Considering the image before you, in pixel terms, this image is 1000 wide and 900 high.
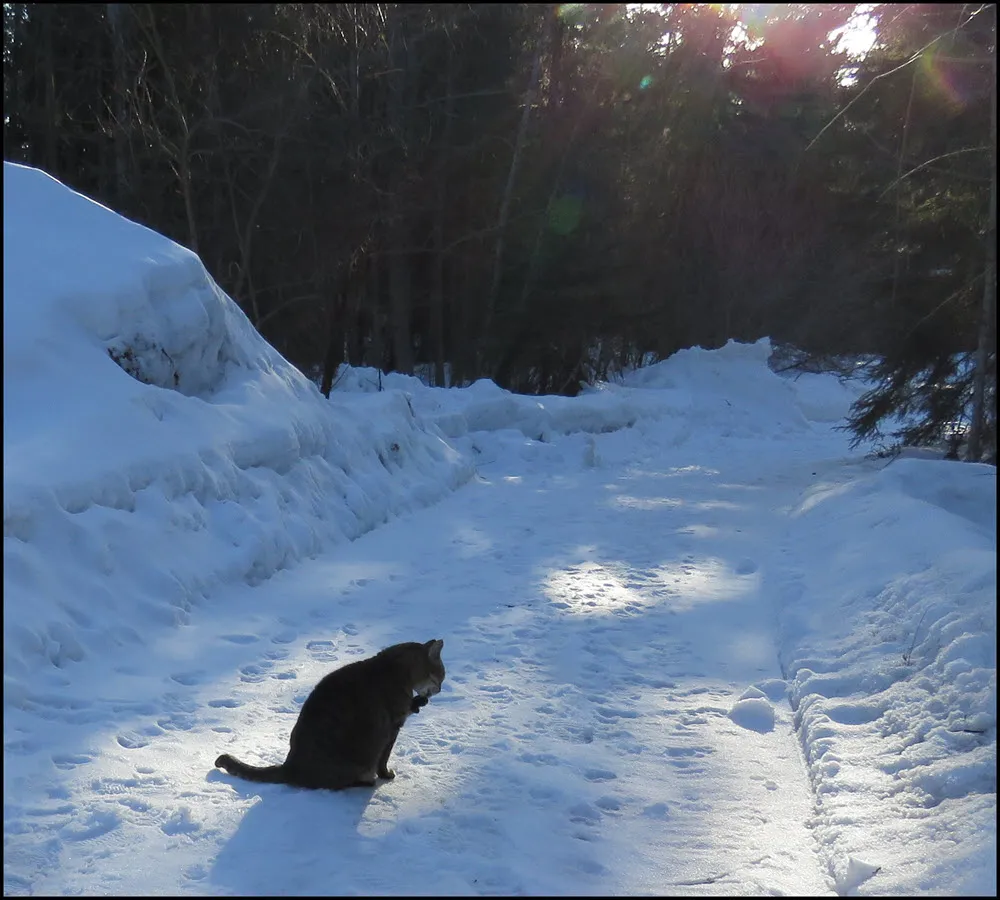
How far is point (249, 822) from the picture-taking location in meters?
4.14

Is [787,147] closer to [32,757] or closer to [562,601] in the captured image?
[562,601]

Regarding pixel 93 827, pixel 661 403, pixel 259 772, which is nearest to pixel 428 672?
pixel 259 772

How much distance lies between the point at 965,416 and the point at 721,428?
35.5 ft

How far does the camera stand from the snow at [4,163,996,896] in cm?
407

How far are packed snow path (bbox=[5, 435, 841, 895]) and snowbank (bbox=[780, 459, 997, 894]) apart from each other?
20 centimetres

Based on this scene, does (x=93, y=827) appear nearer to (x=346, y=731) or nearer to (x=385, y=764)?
(x=346, y=731)

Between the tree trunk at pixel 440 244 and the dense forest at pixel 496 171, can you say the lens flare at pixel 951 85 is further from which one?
A: the tree trunk at pixel 440 244

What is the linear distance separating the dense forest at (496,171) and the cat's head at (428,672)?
8530 mm

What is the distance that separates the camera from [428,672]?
4.87 meters

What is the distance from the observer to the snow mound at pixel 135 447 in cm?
620

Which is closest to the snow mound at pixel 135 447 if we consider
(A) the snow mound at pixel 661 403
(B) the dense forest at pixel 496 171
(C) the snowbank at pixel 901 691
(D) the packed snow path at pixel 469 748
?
(D) the packed snow path at pixel 469 748

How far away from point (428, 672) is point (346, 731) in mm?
539

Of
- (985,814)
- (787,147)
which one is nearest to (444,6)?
(787,147)

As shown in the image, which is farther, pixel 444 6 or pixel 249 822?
Result: pixel 444 6
